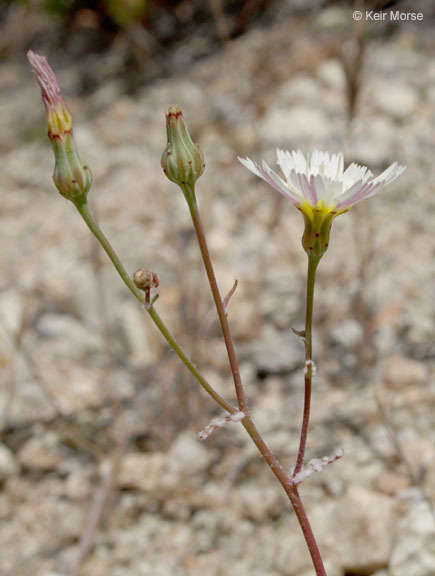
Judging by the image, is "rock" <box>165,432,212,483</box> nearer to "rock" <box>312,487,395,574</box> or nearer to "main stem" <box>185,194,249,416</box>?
"rock" <box>312,487,395,574</box>

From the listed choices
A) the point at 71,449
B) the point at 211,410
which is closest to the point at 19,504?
the point at 71,449

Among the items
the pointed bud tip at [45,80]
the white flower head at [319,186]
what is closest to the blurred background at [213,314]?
the white flower head at [319,186]

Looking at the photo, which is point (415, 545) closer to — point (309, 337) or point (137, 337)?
point (309, 337)

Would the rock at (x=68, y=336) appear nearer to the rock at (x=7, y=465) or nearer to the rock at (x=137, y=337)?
the rock at (x=137, y=337)

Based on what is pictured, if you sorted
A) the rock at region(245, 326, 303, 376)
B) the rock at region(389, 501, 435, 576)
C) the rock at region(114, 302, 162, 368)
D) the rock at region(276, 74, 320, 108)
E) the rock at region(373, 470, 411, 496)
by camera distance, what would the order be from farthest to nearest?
the rock at region(276, 74, 320, 108)
the rock at region(114, 302, 162, 368)
the rock at region(245, 326, 303, 376)
the rock at region(373, 470, 411, 496)
the rock at region(389, 501, 435, 576)

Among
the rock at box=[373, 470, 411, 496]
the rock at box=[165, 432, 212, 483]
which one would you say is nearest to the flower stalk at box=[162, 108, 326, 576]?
the rock at box=[373, 470, 411, 496]

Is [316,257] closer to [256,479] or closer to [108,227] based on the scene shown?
[256,479]
